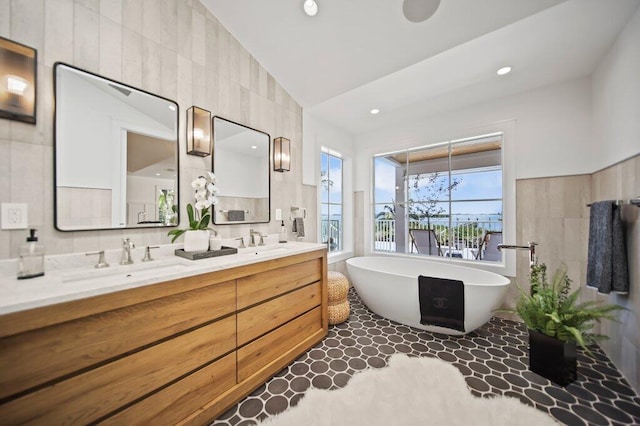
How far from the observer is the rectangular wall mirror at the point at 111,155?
1.36 meters

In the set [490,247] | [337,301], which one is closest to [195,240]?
[337,301]

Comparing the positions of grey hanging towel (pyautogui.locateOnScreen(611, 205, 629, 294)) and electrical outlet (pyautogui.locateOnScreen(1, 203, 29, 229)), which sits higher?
electrical outlet (pyautogui.locateOnScreen(1, 203, 29, 229))

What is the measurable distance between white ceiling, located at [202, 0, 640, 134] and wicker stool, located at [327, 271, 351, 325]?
2.22m

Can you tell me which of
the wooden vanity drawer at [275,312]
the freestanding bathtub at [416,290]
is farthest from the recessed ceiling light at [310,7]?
the freestanding bathtub at [416,290]

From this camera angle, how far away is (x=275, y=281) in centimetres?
180

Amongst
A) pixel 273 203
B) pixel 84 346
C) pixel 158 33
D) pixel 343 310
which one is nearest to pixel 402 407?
pixel 343 310

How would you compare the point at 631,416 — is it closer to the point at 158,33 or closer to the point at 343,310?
the point at 343,310

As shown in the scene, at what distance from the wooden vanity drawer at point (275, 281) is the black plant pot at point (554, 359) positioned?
1802 mm

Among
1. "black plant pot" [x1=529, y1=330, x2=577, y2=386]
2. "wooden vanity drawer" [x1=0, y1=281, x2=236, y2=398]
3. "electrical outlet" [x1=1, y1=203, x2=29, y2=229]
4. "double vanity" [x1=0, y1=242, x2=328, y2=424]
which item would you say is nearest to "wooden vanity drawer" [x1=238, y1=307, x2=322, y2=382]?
"double vanity" [x1=0, y1=242, x2=328, y2=424]

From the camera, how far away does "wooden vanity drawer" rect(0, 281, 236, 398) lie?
83 centimetres

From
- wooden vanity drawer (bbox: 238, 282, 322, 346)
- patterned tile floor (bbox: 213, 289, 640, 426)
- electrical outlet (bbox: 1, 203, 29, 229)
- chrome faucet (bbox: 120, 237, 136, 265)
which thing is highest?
electrical outlet (bbox: 1, 203, 29, 229)

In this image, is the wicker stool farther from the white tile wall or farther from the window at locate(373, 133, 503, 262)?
the window at locate(373, 133, 503, 262)

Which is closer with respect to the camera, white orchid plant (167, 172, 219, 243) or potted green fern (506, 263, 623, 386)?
potted green fern (506, 263, 623, 386)

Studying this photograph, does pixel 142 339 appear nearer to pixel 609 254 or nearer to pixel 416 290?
pixel 416 290
